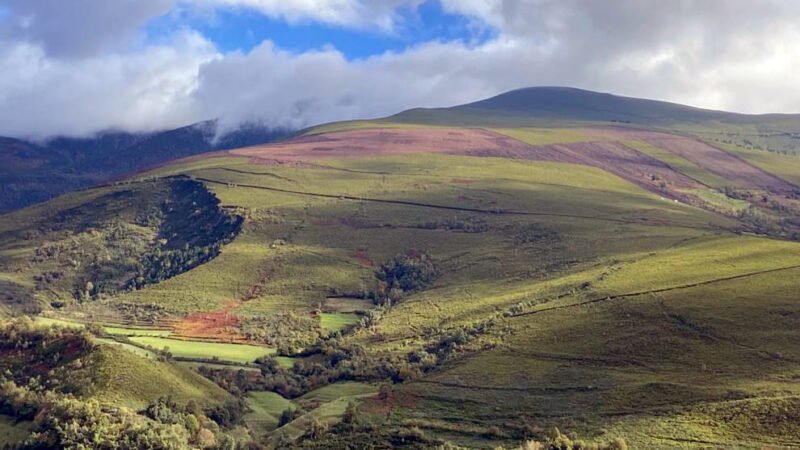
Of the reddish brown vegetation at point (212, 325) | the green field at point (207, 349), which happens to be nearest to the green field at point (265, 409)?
the green field at point (207, 349)

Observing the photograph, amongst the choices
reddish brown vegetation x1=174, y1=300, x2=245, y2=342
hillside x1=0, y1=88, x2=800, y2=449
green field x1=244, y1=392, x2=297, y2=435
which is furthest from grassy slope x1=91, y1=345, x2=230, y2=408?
reddish brown vegetation x1=174, y1=300, x2=245, y2=342

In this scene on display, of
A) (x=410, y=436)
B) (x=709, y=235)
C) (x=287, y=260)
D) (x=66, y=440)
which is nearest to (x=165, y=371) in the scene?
(x=66, y=440)

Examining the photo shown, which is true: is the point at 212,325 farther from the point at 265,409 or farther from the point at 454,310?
the point at 454,310

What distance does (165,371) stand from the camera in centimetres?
10300

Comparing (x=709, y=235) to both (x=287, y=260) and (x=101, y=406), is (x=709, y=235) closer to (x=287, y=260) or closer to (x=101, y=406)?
(x=287, y=260)

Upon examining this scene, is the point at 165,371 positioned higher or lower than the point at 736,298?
lower

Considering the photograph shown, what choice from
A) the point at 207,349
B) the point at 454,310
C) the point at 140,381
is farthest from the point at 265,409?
the point at 454,310

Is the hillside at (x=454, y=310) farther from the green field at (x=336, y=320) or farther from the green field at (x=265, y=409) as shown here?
the green field at (x=336, y=320)

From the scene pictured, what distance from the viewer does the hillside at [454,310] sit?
291ft

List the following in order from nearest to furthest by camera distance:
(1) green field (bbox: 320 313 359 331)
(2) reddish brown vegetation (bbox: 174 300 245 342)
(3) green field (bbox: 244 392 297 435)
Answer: (3) green field (bbox: 244 392 297 435), (2) reddish brown vegetation (bbox: 174 300 245 342), (1) green field (bbox: 320 313 359 331)

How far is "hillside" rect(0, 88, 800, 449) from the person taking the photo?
291 ft

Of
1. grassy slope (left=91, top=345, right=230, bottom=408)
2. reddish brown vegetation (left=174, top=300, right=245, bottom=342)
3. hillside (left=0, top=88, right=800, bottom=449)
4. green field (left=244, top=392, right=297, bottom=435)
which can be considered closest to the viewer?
hillside (left=0, top=88, right=800, bottom=449)

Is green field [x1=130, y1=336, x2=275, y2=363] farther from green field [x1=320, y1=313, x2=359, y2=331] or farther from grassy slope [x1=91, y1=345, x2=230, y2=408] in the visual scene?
grassy slope [x1=91, y1=345, x2=230, y2=408]

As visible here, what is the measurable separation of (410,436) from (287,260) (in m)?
80.1
